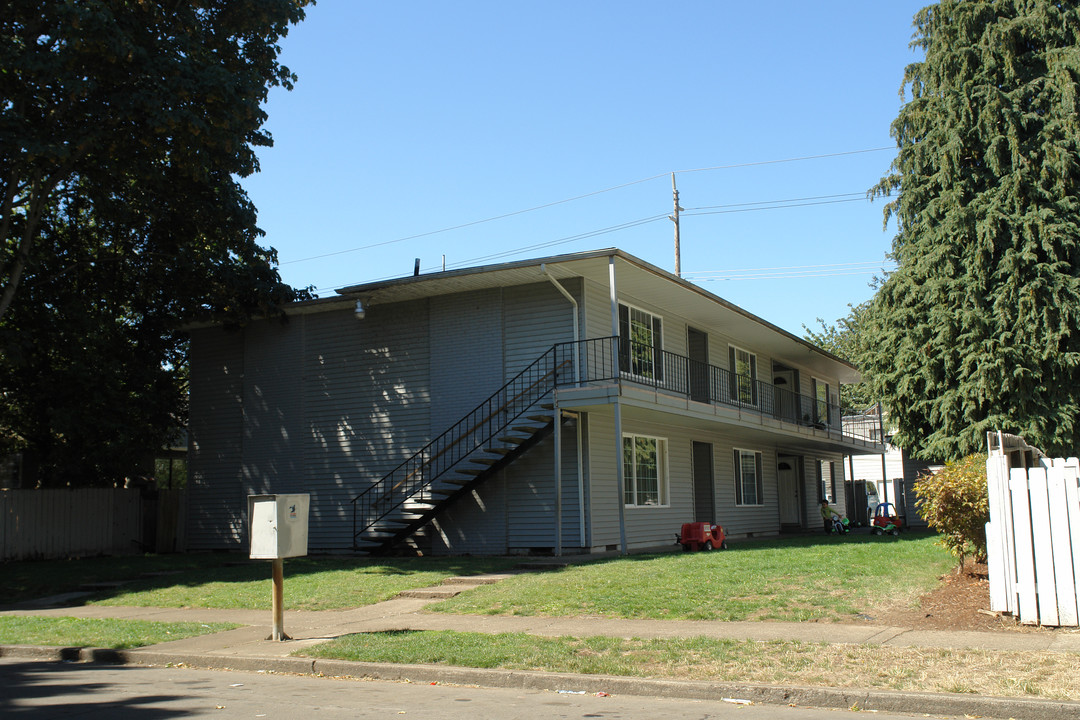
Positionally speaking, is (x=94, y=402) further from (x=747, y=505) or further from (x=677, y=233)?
(x=677, y=233)

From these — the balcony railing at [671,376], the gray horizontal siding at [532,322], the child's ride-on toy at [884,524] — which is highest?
the gray horizontal siding at [532,322]

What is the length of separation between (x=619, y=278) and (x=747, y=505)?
11316mm

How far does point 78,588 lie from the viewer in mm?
16062

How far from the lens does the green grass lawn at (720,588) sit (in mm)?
10602

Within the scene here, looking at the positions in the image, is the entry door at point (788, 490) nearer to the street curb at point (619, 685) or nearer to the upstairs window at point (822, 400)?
the upstairs window at point (822, 400)

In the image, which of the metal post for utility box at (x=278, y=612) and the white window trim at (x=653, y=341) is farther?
the white window trim at (x=653, y=341)

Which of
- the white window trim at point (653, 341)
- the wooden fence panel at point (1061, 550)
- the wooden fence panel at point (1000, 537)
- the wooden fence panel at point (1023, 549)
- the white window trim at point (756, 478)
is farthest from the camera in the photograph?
the white window trim at point (756, 478)

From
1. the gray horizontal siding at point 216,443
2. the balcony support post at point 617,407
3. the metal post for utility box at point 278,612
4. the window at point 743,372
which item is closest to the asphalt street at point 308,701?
the metal post for utility box at point 278,612

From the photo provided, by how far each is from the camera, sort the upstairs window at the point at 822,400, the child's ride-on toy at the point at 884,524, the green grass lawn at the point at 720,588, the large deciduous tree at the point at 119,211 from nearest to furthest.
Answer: the green grass lawn at the point at 720,588 < the large deciduous tree at the point at 119,211 < the child's ride-on toy at the point at 884,524 < the upstairs window at the point at 822,400

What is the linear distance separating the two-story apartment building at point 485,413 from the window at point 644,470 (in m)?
0.06

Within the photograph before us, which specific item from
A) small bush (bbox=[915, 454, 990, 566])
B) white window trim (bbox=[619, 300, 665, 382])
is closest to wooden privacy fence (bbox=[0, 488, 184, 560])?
white window trim (bbox=[619, 300, 665, 382])

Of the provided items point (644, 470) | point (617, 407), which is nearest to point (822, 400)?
point (644, 470)

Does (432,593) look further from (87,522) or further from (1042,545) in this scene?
(87,522)

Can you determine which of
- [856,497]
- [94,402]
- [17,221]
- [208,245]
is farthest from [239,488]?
[856,497]
